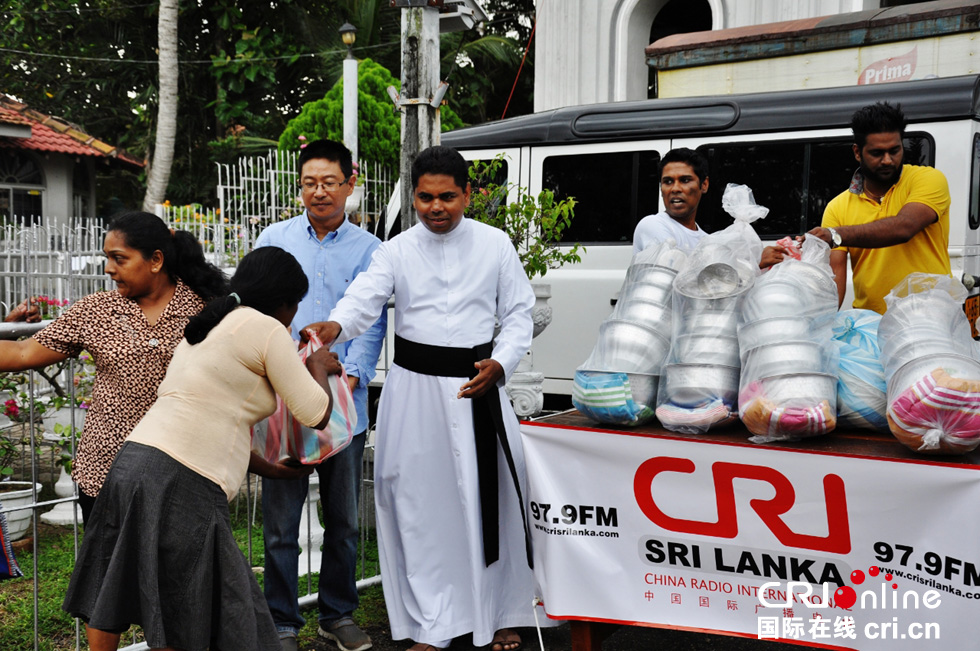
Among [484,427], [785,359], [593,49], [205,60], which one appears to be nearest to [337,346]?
[484,427]

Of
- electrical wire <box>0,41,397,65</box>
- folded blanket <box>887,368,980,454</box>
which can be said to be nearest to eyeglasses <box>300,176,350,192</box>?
folded blanket <box>887,368,980,454</box>

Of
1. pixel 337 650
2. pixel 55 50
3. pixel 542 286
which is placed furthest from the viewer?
pixel 55 50

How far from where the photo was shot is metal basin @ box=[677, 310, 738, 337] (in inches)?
115

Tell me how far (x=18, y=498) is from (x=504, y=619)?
10.7 feet

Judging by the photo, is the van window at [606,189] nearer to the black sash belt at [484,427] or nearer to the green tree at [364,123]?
the black sash belt at [484,427]

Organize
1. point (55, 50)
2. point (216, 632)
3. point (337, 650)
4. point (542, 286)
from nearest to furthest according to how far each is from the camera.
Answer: point (216, 632)
point (337, 650)
point (542, 286)
point (55, 50)

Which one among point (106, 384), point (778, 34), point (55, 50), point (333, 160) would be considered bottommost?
point (106, 384)

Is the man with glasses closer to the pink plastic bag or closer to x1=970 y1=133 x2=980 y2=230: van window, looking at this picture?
the pink plastic bag

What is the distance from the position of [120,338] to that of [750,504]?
2.04 meters

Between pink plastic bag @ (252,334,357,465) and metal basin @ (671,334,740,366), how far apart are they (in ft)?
3.74

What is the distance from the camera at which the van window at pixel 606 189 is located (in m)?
6.77

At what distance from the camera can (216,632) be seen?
8.57 feet

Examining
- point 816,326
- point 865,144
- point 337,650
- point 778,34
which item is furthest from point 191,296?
point 778,34

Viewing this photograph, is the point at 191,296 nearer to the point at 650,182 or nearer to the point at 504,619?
the point at 504,619
